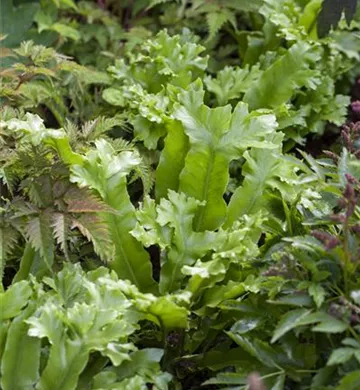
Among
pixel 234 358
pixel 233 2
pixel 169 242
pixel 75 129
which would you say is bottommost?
pixel 234 358

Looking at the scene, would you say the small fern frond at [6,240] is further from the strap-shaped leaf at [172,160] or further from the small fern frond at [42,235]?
the strap-shaped leaf at [172,160]

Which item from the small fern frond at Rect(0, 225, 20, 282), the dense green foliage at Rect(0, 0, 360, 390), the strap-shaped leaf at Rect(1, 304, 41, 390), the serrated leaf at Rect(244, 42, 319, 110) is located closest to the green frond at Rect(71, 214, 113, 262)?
the dense green foliage at Rect(0, 0, 360, 390)

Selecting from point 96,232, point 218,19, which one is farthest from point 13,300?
point 218,19

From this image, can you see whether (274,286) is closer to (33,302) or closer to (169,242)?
(169,242)

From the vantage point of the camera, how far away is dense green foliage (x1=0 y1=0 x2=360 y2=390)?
126cm

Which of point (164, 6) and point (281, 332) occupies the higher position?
point (164, 6)

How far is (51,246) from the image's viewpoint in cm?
139

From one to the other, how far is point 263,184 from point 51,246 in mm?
491

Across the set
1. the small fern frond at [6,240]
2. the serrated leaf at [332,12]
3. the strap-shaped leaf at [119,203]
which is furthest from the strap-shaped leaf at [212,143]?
the serrated leaf at [332,12]

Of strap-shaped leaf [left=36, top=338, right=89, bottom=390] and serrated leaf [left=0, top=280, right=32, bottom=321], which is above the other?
serrated leaf [left=0, top=280, right=32, bottom=321]

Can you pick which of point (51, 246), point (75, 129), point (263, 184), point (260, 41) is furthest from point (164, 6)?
point (51, 246)

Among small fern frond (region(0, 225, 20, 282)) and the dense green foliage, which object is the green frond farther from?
small fern frond (region(0, 225, 20, 282))

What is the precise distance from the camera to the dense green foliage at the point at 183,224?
4.13ft

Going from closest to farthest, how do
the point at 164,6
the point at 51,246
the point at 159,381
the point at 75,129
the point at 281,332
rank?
the point at 281,332, the point at 159,381, the point at 51,246, the point at 75,129, the point at 164,6
